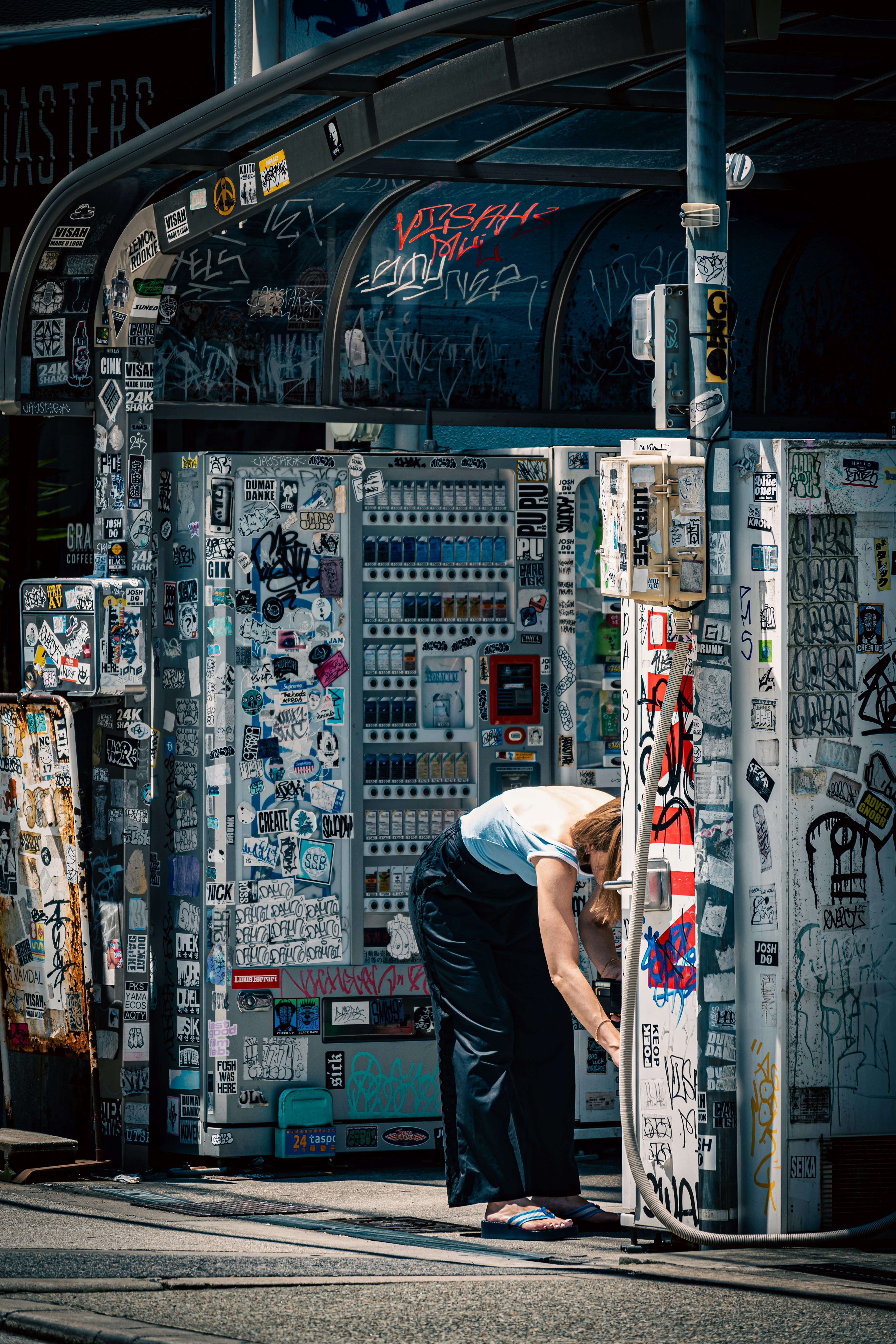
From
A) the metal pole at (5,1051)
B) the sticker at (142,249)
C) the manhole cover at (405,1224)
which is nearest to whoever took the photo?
the manhole cover at (405,1224)

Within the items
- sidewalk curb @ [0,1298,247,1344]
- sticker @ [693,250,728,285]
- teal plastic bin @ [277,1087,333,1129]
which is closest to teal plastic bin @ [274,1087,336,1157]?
teal plastic bin @ [277,1087,333,1129]

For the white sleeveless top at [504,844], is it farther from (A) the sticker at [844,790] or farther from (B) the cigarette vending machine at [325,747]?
(B) the cigarette vending machine at [325,747]

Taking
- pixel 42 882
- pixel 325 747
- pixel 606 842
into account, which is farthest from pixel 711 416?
pixel 42 882

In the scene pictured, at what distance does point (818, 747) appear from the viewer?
656 centimetres

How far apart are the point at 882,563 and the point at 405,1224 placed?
2.90 m

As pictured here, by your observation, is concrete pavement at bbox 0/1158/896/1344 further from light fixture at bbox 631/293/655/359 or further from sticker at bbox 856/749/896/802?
light fixture at bbox 631/293/655/359

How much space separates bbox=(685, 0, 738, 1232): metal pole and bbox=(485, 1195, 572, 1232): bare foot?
62cm

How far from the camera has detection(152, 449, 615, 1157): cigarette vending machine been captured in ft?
28.8

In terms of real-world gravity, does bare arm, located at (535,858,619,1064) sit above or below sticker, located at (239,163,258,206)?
below

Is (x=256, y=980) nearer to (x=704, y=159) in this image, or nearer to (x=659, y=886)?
(x=659, y=886)

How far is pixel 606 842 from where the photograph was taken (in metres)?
6.80

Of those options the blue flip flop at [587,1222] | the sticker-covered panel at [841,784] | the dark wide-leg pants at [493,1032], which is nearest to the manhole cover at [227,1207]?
the dark wide-leg pants at [493,1032]

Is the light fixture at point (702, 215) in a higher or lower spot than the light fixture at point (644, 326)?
higher

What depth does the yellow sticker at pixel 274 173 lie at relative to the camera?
8352 millimetres
